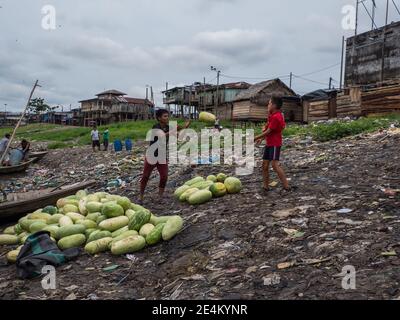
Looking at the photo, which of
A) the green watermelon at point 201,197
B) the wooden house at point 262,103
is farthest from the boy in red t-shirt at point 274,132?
the wooden house at point 262,103

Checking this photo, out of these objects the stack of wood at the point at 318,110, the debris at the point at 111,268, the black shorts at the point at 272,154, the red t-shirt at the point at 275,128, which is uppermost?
the stack of wood at the point at 318,110

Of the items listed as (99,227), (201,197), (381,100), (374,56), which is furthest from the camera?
(374,56)

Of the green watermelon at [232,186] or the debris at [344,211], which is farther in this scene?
the green watermelon at [232,186]

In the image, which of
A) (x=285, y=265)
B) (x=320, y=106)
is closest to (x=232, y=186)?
(x=285, y=265)

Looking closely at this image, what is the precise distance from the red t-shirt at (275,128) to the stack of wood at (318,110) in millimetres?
18142

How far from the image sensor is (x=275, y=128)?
232 inches

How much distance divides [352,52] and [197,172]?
22266 mm

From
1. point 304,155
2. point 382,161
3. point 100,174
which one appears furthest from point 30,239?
point 100,174

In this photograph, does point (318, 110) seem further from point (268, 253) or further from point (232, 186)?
point (268, 253)

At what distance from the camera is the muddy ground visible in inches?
126

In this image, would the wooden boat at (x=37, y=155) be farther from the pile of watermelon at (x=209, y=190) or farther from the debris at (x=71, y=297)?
the debris at (x=71, y=297)

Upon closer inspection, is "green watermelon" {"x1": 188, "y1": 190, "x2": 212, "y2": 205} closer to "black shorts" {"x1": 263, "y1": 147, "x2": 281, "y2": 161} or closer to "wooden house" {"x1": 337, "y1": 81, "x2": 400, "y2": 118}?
"black shorts" {"x1": 263, "y1": 147, "x2": 281, "y2": 161}

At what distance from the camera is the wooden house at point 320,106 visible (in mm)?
22531

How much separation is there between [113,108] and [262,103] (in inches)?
1209
